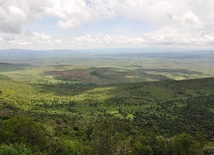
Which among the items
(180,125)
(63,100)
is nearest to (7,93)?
(63,100)

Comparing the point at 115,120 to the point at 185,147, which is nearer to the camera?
the point at 185,147

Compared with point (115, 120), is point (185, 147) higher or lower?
higher

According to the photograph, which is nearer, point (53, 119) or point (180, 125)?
point (53, 119)

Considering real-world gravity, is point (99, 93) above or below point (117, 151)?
below

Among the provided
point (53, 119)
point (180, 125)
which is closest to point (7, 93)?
point (53, 119)

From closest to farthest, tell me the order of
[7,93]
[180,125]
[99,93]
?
[180,125], [7,93], [99,93]

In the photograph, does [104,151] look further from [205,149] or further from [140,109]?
[140,109]

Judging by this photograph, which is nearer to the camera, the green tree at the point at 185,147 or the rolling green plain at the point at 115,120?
the rolling green plain at the point at 115,120

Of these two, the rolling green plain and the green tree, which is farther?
the green tree

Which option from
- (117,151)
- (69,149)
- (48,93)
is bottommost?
(48,93)

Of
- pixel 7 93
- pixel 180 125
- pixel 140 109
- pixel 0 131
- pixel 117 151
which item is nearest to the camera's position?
pixel 117 151

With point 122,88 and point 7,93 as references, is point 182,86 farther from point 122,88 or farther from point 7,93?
point 7,93
